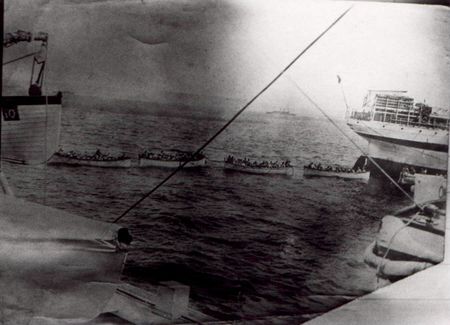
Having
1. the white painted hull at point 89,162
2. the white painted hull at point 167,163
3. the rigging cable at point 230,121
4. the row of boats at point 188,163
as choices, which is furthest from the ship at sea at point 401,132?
the white painted hull at point 89,162

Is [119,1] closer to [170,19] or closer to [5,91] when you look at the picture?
[170,19]

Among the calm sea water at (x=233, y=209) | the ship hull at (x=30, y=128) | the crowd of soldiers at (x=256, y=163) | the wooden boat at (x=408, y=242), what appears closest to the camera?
the ship hull at (x=30, y=128)

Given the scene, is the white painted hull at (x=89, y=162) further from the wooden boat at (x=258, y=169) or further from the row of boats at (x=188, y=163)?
the wooden boat at (x=258, y=169)

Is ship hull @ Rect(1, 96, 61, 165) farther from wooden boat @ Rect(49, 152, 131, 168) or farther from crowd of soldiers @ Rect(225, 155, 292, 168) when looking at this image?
crowd of soldiers @ Rect(225, 155, 292, 168)

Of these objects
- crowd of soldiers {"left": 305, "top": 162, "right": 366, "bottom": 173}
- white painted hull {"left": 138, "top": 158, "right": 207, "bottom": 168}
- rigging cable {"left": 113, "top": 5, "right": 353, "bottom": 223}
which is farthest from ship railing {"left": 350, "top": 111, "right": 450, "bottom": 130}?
white painted hull {"left": 138, "top": 158, "right": 207, "bottom": 168}

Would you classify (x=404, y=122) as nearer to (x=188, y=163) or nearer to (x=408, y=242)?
(x=408, y=242)

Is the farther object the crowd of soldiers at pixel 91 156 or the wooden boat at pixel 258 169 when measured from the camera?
the wooden boat at pixel 258 169

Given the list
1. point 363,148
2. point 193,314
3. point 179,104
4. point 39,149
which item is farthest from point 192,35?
point 193,314
